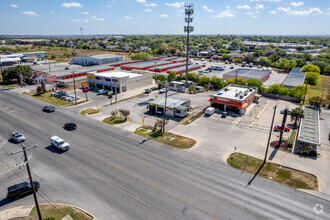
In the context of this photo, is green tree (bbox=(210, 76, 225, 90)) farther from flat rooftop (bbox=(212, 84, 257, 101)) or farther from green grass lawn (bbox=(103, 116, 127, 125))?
green grass lawn (bbox=(103, 116, 127, 125))

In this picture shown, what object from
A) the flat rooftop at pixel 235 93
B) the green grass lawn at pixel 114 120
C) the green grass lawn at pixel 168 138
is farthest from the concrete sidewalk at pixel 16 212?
the flat rooftop at pixel 235 93

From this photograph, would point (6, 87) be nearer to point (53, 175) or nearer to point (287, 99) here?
point (53, 175)

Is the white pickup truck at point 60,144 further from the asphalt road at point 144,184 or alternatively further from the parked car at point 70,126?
the parked car at point 70,126

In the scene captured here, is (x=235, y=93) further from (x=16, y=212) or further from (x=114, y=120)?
(x=16, y=212)

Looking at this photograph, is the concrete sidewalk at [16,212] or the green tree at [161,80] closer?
the concrete sidewalk at [16,212]

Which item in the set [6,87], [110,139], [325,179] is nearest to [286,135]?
[325,179]
